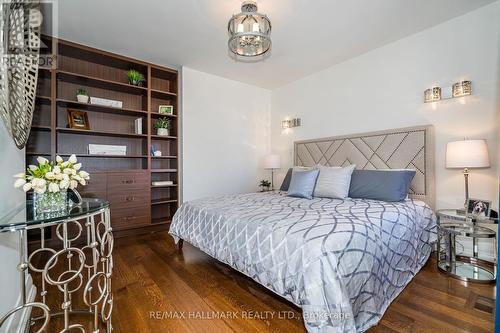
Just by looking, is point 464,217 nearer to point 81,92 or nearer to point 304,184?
point 304,184

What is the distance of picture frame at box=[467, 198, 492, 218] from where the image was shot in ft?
6.42

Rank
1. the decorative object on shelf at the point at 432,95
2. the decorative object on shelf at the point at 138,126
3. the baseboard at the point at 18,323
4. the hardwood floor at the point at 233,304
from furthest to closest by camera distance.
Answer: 1. the decorative object on shelf at the point at 138,126
2. the decorative object on shelf at the point at 432,95
3. the hardwood floor at the point at 233,304
4. the baseboard at the point at 18,323

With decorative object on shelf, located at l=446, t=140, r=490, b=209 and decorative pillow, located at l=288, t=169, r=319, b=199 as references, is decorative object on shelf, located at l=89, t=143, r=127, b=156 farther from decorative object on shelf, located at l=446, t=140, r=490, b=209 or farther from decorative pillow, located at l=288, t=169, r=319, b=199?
decorative object on shelf, located at l=446, t=140, r=490, b=209

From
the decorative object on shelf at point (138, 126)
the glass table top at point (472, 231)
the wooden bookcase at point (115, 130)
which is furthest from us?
the decorative object on shelf at point (138, 126)

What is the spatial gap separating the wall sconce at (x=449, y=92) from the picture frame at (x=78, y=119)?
4334mm

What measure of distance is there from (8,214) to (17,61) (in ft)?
2.29

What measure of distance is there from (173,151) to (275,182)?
2125mm

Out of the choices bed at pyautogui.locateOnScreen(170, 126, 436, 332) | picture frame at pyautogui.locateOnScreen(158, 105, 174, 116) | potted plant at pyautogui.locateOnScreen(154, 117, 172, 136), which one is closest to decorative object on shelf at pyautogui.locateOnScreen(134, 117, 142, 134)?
potted plant at pyautogui.locateOnScreen(154, 117, 172, 136)

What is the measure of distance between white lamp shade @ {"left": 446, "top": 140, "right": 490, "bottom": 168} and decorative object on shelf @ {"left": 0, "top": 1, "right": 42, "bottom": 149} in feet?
10.3

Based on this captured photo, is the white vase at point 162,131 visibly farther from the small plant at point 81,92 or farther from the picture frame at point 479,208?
→ the picture frame at point 479,208

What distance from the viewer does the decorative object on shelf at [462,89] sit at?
92.3 inches

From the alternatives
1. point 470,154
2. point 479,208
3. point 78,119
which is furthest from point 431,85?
point 78,119

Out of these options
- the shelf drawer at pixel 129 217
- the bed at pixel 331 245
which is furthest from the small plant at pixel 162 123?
the bed at pixel 331 245

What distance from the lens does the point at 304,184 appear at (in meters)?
2.80
